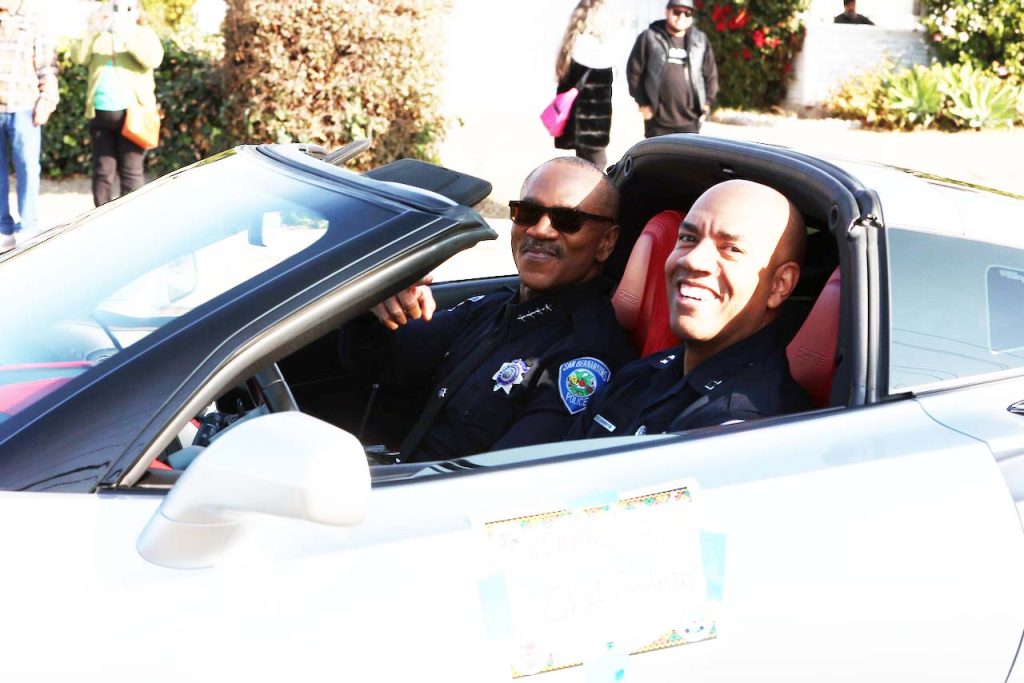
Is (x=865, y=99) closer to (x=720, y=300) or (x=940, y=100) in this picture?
(x=940, y=100)

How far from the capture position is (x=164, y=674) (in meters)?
1.55

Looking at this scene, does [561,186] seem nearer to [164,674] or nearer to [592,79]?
[164,674]

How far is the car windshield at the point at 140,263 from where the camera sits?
194 centimetres

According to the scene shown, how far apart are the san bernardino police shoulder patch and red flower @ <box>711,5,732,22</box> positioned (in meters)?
14.1

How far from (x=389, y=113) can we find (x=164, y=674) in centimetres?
885

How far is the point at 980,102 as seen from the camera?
1330 centimetres

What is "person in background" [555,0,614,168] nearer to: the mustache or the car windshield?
the mustache

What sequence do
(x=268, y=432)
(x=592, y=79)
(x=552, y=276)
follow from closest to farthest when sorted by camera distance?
(x=268, y=432) → (x=552, y=276) → (x=592, y=79)

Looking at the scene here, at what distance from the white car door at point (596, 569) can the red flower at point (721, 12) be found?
14796 millimetres

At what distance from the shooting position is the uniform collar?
10.0 ft

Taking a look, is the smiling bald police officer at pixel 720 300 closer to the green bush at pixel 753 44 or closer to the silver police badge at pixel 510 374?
the silver police badge at pixel 510 374

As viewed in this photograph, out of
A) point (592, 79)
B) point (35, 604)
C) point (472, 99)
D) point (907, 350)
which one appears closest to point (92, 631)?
point (35, 604)

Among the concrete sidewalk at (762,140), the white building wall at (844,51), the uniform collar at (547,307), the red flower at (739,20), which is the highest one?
the uniform collar at (547,307)

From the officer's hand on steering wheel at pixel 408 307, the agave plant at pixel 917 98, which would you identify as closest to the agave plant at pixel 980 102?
the agave plant at pixel 917 98
